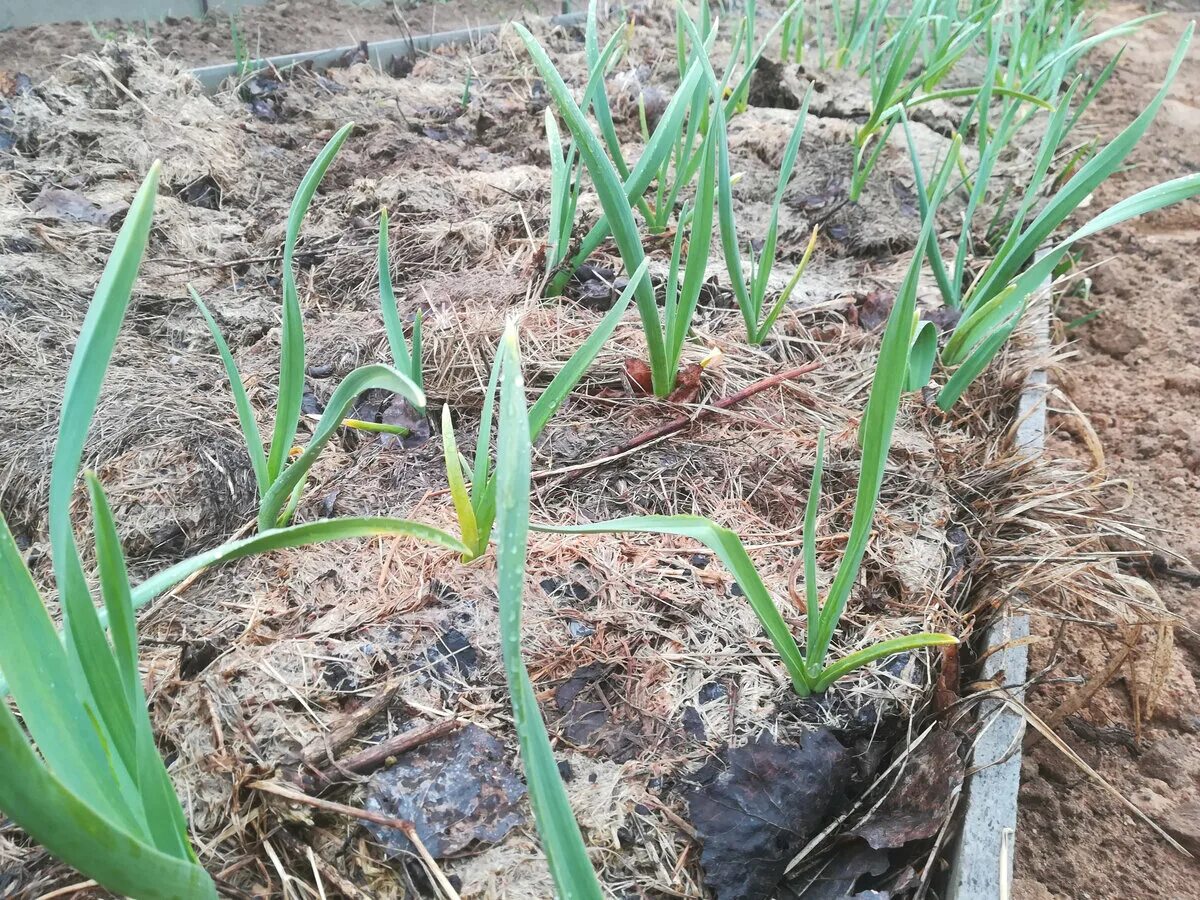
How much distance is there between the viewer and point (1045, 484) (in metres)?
1.36

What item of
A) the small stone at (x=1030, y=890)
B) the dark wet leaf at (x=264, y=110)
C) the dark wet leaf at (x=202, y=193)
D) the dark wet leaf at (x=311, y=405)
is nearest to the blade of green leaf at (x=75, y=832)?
the dark wet leaf at (x=311, y=405)

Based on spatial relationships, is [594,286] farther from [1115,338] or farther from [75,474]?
[1115,338]

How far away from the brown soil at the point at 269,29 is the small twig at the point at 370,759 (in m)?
2.59

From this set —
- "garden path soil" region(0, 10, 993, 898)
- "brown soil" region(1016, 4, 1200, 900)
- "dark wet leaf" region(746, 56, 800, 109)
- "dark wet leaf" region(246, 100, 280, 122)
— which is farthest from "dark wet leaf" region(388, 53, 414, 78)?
"brown soil" region(1016, 4, 1200, 900)

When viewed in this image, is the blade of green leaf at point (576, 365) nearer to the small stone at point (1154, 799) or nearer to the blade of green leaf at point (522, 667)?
the blade of green leaf at point (522, 667)

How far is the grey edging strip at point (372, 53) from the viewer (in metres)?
2.52

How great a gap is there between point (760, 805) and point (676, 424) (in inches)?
26.1

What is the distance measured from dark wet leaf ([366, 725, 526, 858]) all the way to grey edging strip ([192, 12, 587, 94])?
2480 millimetres

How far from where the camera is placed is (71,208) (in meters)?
1.80

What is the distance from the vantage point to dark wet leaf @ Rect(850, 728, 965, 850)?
2.96ft

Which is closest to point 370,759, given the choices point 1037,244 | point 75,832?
point 75,832

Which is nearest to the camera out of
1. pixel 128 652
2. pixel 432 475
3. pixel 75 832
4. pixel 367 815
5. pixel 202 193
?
pixel 75 832

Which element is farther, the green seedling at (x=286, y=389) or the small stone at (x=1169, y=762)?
the small stone at (x=1169, y=762)

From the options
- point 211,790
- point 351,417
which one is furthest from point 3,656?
point 351,417
